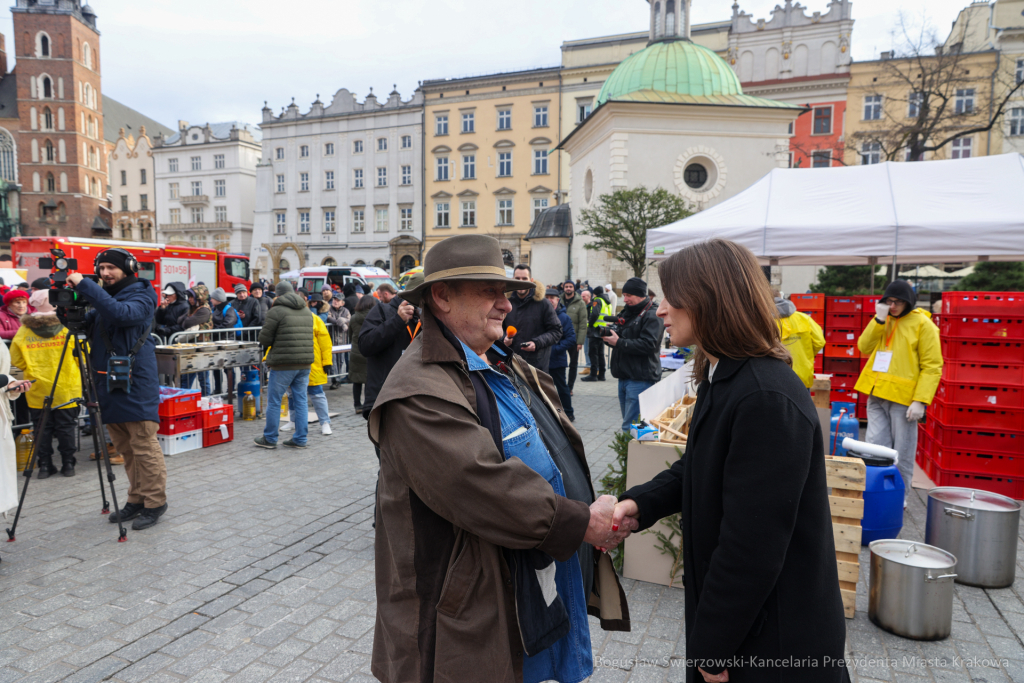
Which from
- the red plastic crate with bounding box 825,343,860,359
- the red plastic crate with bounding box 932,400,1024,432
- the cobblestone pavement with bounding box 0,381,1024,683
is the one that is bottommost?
the cobblestone pavement with bounding box 0,381,1024,683

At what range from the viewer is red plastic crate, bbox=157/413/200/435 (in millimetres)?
7203

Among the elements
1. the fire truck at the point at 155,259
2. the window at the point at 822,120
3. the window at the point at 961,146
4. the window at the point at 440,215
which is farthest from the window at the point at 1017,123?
the fire truck at the point at 155,259

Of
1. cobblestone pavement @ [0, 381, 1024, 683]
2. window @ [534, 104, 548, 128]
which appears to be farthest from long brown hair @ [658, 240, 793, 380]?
window @ [534, 104, 548, 128]

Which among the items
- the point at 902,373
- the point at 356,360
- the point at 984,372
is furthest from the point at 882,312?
the point at 356,360

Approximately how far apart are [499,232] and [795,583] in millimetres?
45834

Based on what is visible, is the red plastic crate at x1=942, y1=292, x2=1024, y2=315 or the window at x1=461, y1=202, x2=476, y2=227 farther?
the window at x1=461, y1=202, x2=476, y2=227

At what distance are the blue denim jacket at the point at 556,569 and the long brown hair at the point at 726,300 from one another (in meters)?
0.59

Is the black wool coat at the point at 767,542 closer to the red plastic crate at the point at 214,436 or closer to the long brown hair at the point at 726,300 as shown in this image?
the long brown hair at the point at 726,300

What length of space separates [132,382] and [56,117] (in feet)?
253

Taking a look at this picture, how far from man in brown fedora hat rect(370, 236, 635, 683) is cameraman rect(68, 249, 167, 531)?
3913 mm

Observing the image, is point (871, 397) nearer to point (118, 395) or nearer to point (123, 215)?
point (118, 395)

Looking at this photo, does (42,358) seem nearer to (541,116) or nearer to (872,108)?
(541,116)

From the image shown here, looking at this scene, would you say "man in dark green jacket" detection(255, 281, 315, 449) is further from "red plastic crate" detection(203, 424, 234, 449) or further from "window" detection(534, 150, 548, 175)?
"window" detection(534, 150, 548, 175)

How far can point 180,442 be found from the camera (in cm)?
739
